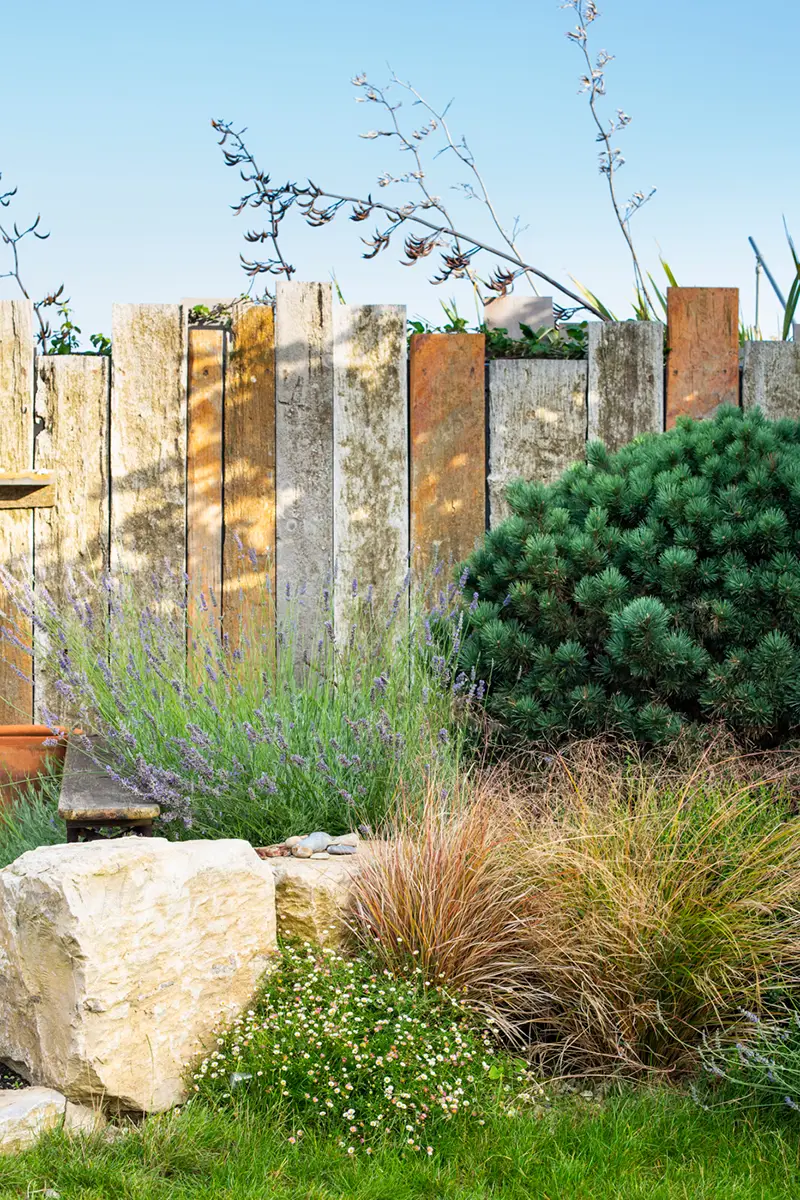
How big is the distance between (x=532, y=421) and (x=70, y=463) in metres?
2.26

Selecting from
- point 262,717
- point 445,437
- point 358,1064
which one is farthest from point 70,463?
point 358,1064

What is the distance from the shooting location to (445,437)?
554 cm

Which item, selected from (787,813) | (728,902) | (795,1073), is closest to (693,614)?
(787,813)

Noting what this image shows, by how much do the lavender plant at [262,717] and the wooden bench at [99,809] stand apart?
0.08 metres

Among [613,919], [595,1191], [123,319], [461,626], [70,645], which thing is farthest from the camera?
[123,319]

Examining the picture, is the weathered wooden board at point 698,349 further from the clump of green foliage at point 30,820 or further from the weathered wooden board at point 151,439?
the clump of green foliage at point 30,820

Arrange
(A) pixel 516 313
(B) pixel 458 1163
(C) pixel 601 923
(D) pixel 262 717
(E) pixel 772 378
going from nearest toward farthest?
(B) pixel 458 1163 < (C) pixel 601 923 < (D) pixel 262 717 < (E) pixel 772 378 < (A) pixel 516 313

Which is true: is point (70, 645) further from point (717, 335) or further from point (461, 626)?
point (717, 335)

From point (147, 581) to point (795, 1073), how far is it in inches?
147

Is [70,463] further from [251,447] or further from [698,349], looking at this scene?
[698,349]

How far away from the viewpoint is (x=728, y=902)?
3.12 m

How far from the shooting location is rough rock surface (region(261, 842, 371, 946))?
3279 mm

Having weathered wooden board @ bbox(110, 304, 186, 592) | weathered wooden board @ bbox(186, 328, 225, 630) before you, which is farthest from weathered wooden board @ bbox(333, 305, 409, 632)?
weathered wooden board @ bbox(110, 304, 186, 592)

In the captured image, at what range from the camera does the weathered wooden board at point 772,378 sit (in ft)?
18.9
